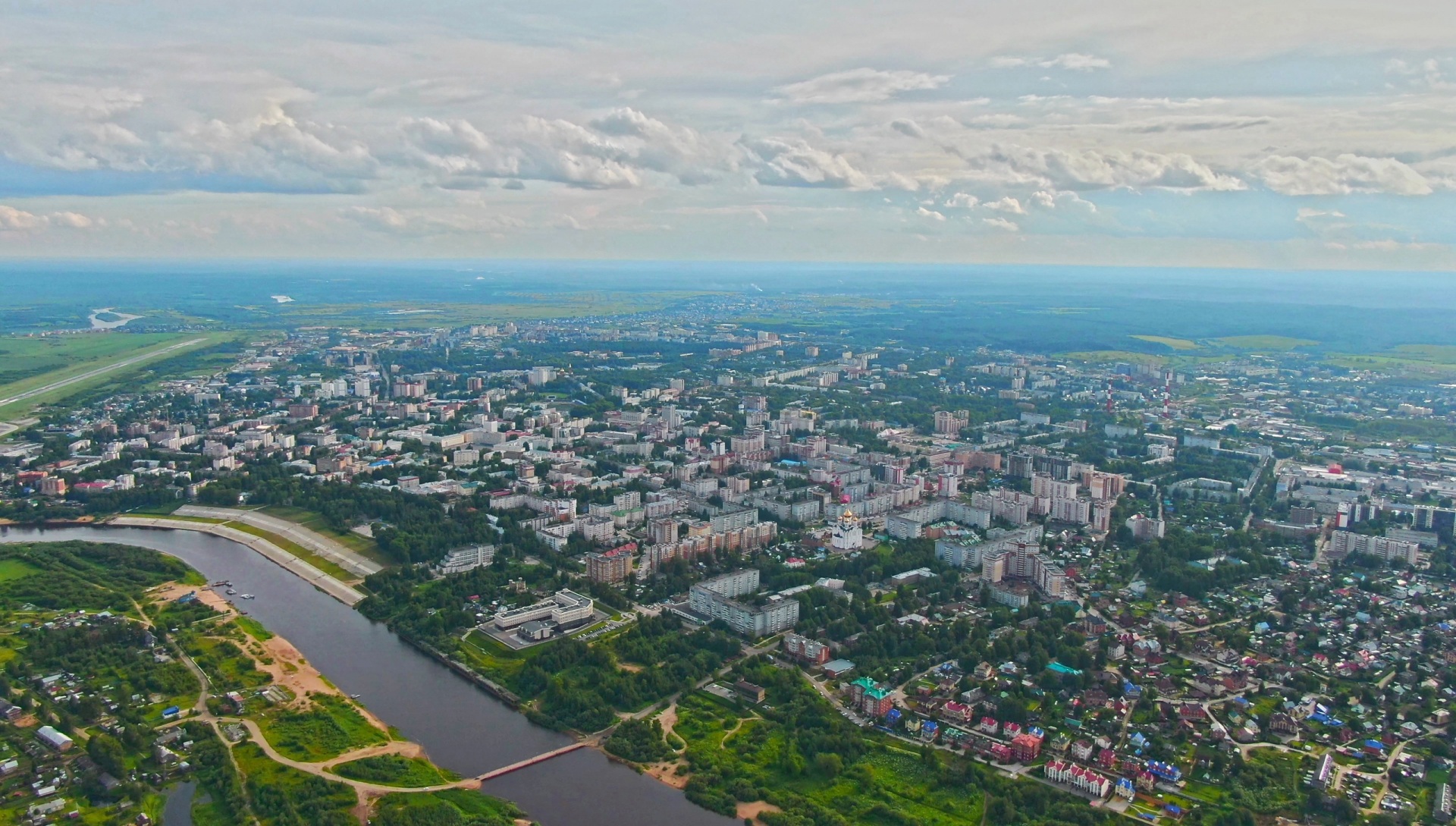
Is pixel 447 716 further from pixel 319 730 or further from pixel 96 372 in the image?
pixel 96 372

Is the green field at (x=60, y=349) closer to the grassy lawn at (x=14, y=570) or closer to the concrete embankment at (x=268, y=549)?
the concrete embankment at (x=268, y=549)

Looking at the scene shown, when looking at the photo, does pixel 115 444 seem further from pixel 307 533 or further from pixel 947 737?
pixel 947 737

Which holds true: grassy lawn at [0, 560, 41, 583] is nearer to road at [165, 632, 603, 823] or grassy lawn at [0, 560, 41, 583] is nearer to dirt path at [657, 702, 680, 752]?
road at [165, 632, 603, 823]

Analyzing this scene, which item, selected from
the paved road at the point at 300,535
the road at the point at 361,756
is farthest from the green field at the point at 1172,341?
the road at the point at 361,756

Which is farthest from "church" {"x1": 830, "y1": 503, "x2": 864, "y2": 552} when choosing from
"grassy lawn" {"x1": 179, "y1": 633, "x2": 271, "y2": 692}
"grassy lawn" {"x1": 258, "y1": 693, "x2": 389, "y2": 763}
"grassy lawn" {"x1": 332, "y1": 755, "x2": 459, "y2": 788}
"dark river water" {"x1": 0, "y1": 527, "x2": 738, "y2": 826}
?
"grassy lawn" {"x1": 179, "y1": 633, "x2": 271, "y2": 692}

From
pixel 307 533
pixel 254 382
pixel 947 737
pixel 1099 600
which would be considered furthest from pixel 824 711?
pixel 254 382

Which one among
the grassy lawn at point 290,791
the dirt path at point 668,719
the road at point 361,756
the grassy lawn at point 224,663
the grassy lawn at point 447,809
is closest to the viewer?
the grassy lawn at point 447,809
